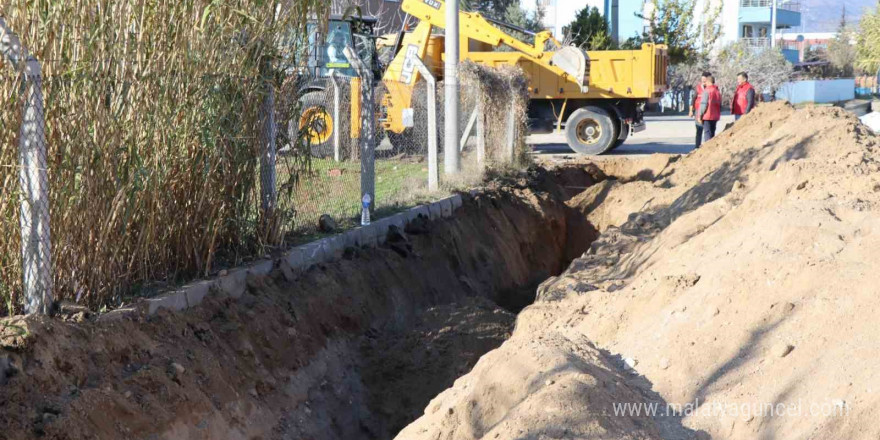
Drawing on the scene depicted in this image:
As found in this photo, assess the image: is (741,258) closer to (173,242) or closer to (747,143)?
(173,242)

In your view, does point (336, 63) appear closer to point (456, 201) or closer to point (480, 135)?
point (480, 135)

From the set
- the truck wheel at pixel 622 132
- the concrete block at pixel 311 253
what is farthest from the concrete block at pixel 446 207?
the truck wheel at pixel 622 132

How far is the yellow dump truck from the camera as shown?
61.6 ft

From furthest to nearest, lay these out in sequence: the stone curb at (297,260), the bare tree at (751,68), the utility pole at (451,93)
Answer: the bare tree at (751,68) < the utility pole at (451,93) < the stone curb at (297,260)

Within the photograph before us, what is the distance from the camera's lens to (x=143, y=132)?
5363 millimetres

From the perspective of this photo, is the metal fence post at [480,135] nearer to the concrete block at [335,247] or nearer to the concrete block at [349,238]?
the concrete block at [349,238]

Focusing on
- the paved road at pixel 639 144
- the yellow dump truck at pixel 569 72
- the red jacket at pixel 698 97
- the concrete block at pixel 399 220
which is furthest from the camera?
the paved road at pixel 639 144

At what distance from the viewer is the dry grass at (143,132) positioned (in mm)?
4781

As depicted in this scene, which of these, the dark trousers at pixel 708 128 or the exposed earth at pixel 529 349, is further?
the dark trousers at pixel 708 128

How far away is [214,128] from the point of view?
5.87 m

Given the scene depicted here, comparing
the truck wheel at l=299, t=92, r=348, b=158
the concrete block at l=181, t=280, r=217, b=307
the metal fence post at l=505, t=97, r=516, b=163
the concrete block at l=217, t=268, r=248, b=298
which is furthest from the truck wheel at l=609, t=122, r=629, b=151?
the concrete block at l=181, t=280, r=217, b=307

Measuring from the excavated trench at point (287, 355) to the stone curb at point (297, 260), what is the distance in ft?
0.24

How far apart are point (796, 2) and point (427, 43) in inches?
2332

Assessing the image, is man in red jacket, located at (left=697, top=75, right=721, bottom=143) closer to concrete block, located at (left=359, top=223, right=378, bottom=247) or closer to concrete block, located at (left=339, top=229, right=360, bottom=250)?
concrete block, located at (left=359, top=223, right=378, bottom=247)
